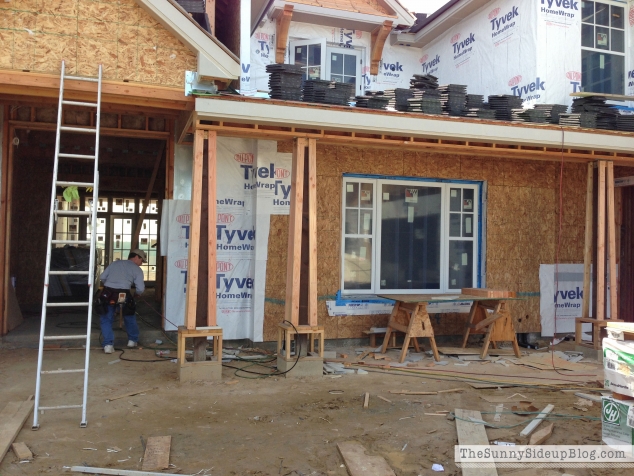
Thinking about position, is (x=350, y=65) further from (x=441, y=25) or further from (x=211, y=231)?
(x=211, y=231)

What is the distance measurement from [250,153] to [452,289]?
422 centimetres

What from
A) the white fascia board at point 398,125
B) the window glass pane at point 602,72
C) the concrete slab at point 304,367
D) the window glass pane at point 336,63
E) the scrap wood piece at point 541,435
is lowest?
the scrap wood piece at point 541,435

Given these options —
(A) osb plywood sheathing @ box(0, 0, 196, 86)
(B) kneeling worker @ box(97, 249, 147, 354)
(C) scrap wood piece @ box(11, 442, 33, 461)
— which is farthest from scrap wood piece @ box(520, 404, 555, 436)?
(B) kneeling worker @ box(97, 249, 147, 354)

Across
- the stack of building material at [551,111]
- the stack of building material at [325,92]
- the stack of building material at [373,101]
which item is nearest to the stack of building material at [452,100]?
the stack of building material at [373,101]

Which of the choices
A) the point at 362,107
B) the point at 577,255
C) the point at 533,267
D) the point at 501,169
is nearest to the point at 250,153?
the point at 362,107

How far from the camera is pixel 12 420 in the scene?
5094 mm

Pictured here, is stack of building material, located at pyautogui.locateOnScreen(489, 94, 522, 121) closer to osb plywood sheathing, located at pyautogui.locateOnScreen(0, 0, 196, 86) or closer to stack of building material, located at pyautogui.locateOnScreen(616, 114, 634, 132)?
stack of building material, located at pyautogui.locateOnScreen(616, 114, 634, 132)

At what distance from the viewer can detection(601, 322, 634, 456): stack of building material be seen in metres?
4.30

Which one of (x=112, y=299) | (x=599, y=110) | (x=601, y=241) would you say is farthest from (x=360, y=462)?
(x=599, y=110)

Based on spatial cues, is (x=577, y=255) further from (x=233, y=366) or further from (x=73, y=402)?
(x=73, y=402)

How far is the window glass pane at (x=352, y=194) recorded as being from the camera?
9.27 metres

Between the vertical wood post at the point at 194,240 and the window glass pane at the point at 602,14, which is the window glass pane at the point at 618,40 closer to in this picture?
the window glass pane at the point at 602,14

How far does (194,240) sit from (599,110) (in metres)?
6.64

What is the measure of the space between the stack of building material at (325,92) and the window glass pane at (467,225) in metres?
3.51
